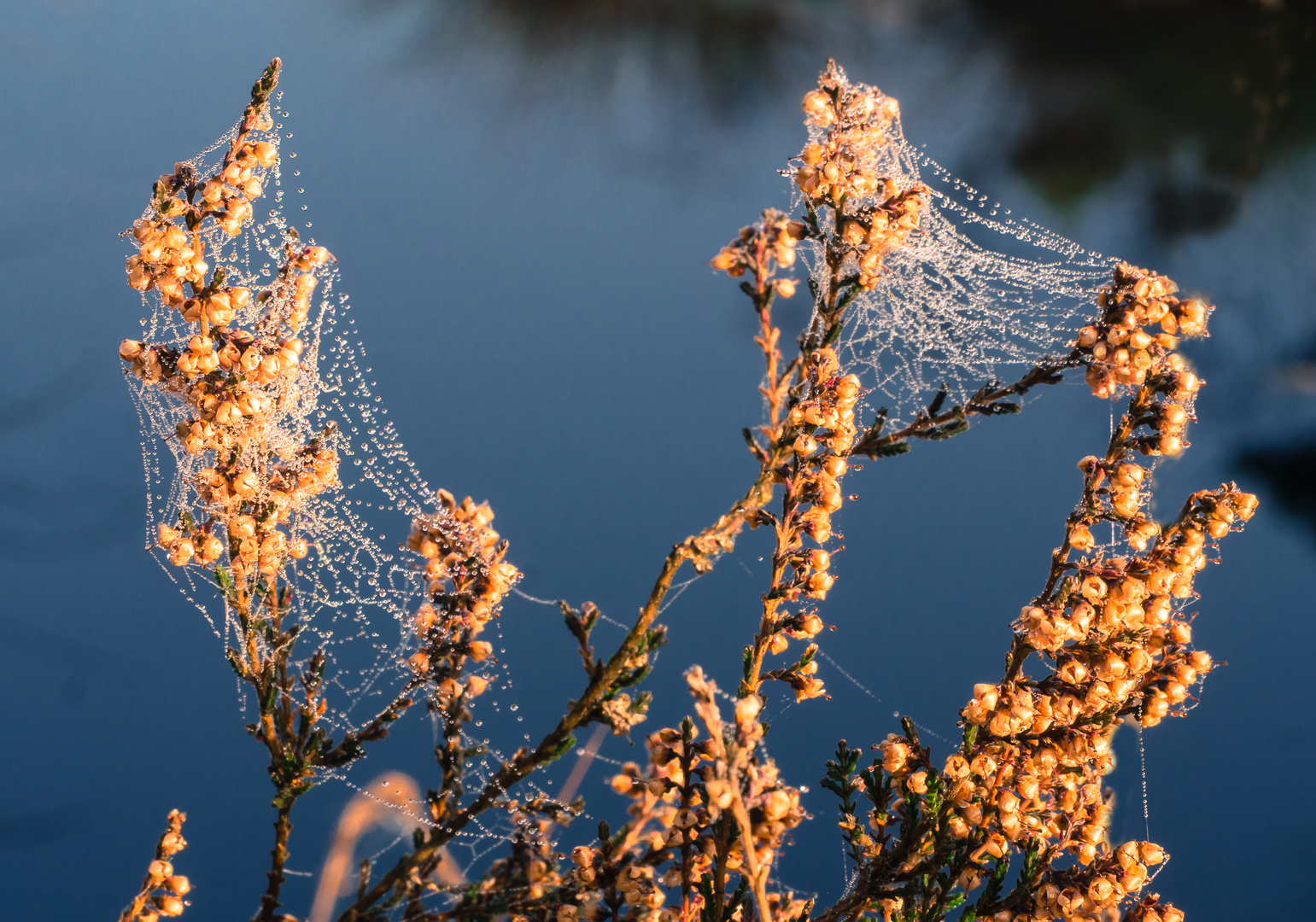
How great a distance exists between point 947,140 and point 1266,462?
57cm

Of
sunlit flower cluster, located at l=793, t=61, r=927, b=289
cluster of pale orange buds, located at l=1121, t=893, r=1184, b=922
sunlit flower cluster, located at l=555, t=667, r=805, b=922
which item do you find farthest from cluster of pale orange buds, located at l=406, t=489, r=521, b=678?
cluster of pale orange buds, located at l=1121, t=893, r=1184, b=922

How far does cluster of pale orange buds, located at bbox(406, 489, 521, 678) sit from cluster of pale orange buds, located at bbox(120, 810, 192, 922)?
17cm

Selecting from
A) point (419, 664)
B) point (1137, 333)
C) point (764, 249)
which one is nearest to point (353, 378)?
point (419, 664)

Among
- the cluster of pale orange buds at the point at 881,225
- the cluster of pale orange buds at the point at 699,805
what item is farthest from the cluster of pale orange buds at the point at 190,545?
the cluster of pale orange buds at the point at 881,225

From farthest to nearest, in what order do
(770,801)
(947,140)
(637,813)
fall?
1. (947,140)
2. (637,813)
3. (770,801)

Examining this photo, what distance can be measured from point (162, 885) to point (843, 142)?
0.51 metres

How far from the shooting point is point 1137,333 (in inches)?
14.2

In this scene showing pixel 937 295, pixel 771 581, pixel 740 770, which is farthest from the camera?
pixel 937 295

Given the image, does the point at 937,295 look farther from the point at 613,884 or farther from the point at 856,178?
the point at 613,884

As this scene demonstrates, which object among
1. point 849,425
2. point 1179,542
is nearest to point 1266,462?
point 1179,542

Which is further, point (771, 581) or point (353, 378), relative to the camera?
point (353, 378)

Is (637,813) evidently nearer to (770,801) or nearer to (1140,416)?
(770,801)

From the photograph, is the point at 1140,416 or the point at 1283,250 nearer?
the point at 1140,416

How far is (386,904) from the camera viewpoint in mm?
411
